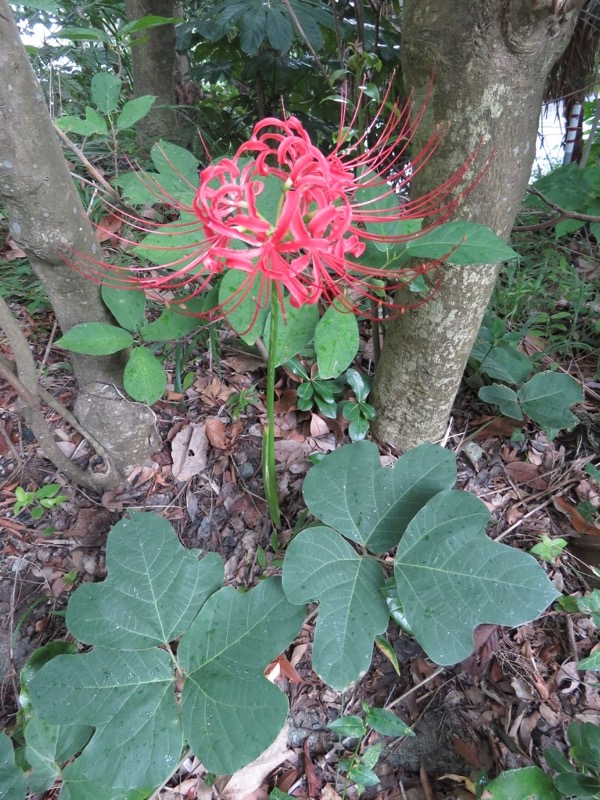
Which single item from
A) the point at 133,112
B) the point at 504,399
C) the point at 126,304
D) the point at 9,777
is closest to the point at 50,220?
the point at 126,304

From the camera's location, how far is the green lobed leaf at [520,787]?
0.80 meters

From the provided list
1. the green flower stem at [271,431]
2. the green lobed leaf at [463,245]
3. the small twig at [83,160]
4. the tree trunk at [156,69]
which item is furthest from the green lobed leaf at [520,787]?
the tree trunk at [156,69]

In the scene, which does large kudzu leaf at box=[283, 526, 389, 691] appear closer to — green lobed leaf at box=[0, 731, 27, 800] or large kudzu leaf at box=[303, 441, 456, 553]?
large kudzu leaf at box=[303, 441, 456, 553]

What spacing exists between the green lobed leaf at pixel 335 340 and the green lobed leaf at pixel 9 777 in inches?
31.1

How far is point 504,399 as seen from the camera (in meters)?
1.33

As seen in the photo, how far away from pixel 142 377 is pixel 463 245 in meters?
0.66

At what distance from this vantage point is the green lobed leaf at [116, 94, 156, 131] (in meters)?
1.03

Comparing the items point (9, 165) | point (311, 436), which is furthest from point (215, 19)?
point (311, 436)

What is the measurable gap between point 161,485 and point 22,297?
34.0 inches

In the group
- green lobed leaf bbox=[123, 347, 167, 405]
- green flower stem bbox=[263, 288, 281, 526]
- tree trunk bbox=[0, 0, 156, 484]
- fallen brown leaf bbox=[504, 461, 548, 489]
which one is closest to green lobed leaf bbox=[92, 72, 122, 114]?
tree trunk bbox=[0, 0, 156, 484]

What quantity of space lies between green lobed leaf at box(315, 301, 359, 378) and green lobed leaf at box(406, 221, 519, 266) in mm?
175

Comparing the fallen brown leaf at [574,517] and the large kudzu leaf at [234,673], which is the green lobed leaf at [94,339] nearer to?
the large kudzu leaf at [234,673]

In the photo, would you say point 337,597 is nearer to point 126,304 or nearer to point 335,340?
point 335,340

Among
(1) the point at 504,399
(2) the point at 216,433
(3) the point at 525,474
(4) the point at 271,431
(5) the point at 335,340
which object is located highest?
(5) the point at 335,340
